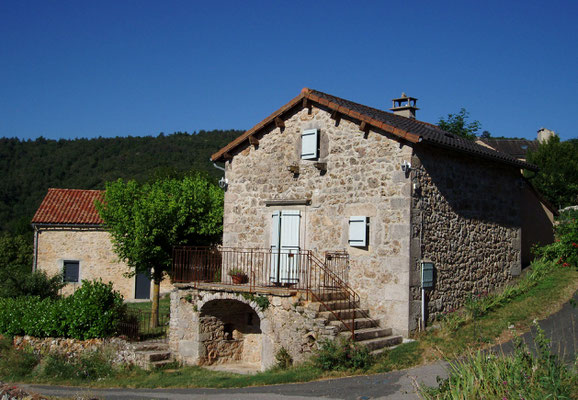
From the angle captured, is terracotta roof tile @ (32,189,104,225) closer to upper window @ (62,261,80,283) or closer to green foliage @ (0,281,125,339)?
upper window @ (62,261,80,283)

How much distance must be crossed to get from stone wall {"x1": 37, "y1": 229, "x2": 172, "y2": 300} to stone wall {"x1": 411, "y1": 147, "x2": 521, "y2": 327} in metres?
16.0

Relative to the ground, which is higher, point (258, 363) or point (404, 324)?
point (404, 324)

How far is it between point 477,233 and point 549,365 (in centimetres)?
815

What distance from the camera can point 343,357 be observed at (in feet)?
33.5

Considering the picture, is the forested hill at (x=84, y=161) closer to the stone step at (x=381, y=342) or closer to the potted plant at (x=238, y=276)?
the potted plant at (x=238, y=276)

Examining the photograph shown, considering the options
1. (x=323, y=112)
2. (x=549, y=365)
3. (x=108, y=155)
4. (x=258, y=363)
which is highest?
(x=108, y=155)

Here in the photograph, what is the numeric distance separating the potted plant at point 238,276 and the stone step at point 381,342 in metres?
3.76

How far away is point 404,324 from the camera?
11539 millimetres

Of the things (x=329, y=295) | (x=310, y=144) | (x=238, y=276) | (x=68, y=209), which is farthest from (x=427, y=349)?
(x=68, y=209)

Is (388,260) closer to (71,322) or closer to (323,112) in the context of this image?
(323,112)

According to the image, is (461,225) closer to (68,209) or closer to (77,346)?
(77,346)

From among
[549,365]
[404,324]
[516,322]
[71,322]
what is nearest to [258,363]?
[404,324]

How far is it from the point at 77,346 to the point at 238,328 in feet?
14.2

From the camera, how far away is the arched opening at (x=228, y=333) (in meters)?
13.4
